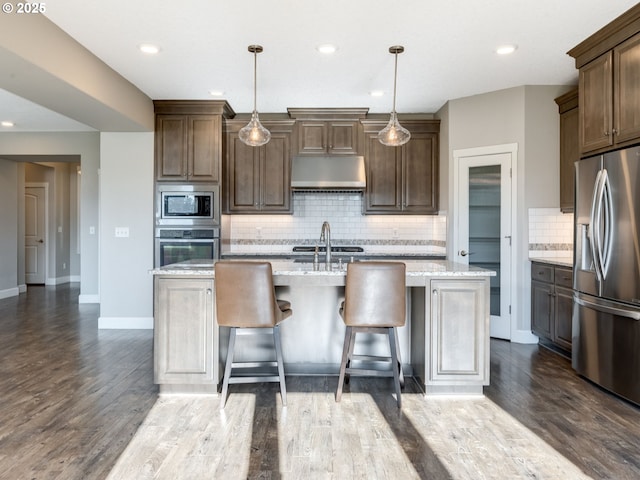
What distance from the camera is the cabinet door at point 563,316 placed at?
3.84 metres

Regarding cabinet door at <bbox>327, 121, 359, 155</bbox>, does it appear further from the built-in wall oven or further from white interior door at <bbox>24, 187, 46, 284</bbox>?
white interior door at <bbox>24, 187, 46, 284</bbox>

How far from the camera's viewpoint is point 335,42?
3.58 meters

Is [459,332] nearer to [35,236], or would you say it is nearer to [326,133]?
[326,133]

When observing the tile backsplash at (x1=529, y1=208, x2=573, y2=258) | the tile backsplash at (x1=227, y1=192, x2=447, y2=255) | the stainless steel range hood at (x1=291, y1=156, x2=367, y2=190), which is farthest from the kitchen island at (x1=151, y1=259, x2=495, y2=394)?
the tile backsplash at (x1=227, y1=192, x2=447, y2=255)

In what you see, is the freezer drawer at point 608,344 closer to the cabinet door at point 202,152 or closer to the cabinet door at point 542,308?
the cabinet door at point 542,308

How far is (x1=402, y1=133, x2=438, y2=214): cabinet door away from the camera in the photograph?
5.55m

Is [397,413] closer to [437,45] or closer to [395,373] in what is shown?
[395,373]

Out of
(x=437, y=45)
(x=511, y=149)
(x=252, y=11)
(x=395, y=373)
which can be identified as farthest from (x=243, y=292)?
(x=511, y=149)

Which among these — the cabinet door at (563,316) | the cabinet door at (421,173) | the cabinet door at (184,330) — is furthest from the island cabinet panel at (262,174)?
the cabinet door at (563,316)

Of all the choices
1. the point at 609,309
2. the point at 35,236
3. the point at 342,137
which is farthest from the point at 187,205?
the point at 35,236

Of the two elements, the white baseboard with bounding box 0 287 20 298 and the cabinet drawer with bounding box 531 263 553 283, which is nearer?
the cabinet drawer with bounding box 531 263 553 283

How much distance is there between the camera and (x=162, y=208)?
16.9 feet

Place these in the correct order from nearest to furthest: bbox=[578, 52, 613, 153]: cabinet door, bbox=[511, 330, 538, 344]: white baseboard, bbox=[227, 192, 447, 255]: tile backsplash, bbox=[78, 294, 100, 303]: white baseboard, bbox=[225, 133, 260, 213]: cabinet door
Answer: bbox=[578, 52, 613, 153]: cabinet door → bbox=[511, 330, 538, 344]: white baseboard → bbox=[225, 133, 260, 213]: cabinet door → bbox=[227, 192, 447, 255]: tile backsplash → bbox=[78, 294, 100, 303]: white baseboard

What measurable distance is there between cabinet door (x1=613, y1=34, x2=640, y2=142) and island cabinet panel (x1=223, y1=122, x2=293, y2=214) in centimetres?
350
